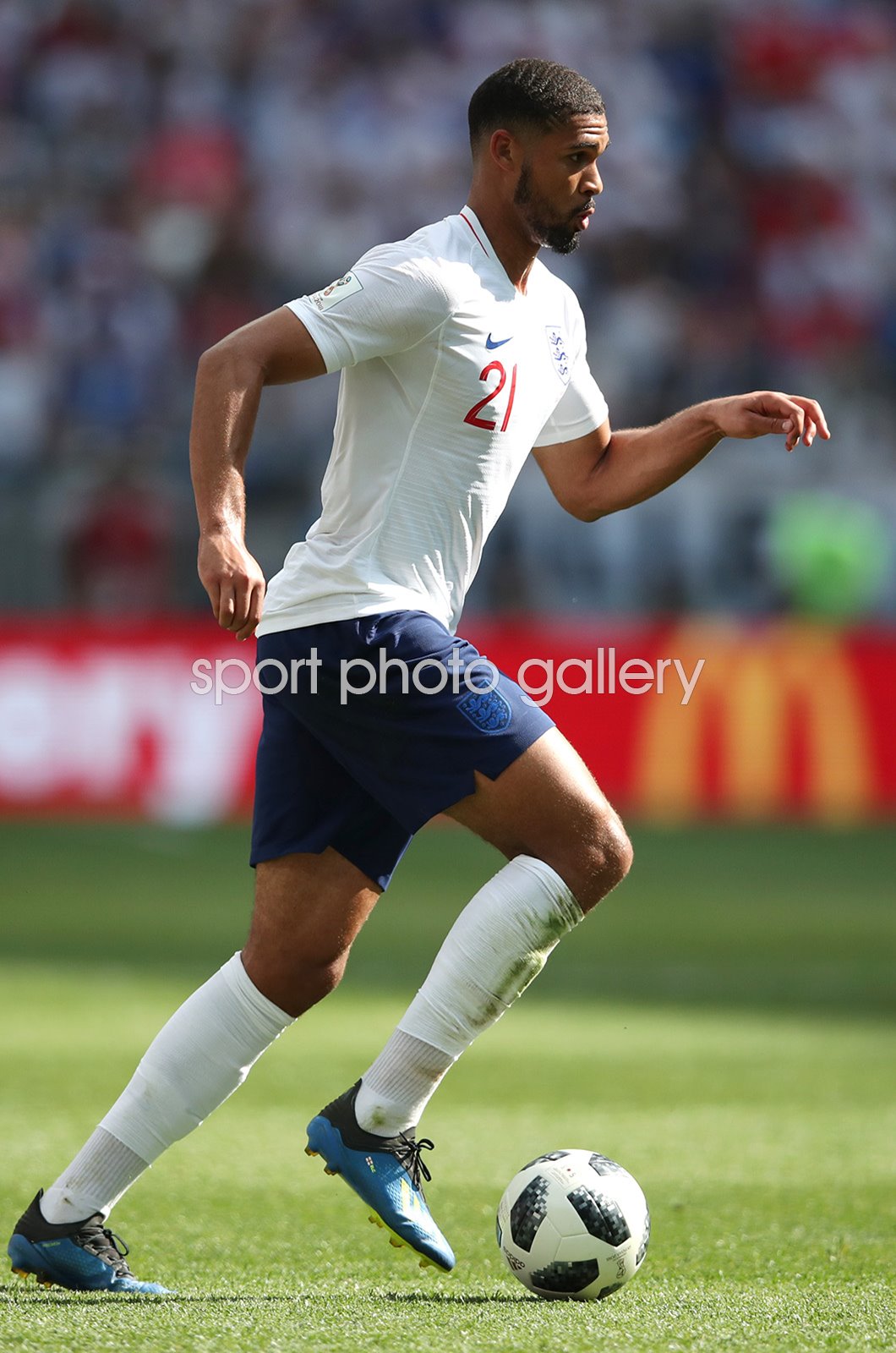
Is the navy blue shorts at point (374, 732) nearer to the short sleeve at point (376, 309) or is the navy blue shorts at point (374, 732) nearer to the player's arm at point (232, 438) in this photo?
the player's arm at point (232, 438)

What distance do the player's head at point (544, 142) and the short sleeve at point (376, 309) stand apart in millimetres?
310

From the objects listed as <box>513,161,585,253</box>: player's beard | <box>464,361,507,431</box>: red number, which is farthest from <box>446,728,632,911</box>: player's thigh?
<box>513,161,585,253</box>: player's beard

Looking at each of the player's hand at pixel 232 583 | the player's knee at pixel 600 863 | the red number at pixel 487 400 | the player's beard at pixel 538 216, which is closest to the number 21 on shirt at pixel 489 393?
the red number at pixel 487 400

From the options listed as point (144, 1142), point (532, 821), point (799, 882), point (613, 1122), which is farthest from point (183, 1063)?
point (799, 882)

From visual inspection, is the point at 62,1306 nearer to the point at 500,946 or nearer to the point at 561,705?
the point at 500,946

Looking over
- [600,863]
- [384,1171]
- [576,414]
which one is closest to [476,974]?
[600,863]

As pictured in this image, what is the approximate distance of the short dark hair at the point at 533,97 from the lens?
3641mm

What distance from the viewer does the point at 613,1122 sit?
5309 mm

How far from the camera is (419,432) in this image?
3.61 metres

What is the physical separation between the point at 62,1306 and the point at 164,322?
1168 centimetres

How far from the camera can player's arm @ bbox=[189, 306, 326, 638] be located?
320cm

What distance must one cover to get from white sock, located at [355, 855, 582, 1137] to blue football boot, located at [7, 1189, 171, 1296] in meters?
0.59

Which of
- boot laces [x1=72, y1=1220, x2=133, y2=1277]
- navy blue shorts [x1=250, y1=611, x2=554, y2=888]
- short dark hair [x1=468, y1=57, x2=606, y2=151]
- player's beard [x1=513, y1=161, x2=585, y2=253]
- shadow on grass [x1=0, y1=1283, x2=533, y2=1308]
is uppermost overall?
short dark hair [x1=468, y1=57, x2=606, y2=151]

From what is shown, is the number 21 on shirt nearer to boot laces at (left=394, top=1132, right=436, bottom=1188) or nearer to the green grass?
boot laces at (left=394, top=1132, right=436, bottom=1188)
